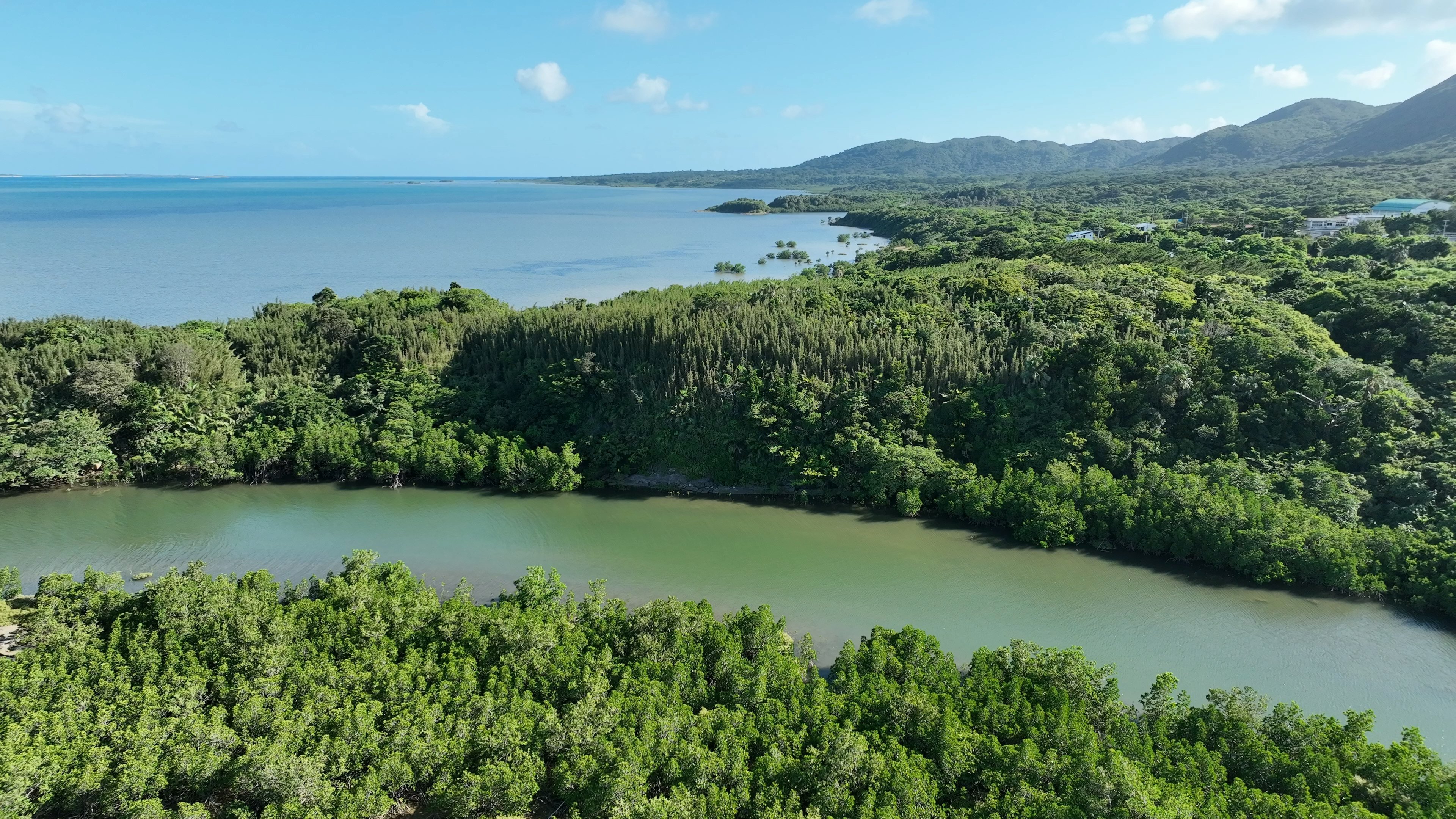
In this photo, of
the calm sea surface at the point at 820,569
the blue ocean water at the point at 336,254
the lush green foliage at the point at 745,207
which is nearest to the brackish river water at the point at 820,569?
the calm sea surface at the point at 820,569

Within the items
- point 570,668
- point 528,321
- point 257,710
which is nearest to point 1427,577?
point 570,668

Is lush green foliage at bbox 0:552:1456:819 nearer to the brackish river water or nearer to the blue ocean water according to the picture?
the brackish river water

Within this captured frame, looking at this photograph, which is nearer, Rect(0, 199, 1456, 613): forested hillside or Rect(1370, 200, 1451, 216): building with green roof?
Rect(0, 199, 1456, 613): forested hillside

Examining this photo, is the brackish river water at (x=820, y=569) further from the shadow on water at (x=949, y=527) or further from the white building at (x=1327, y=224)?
the white building at (x=1327, y=224)

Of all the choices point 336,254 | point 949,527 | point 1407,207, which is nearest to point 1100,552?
point 949,527

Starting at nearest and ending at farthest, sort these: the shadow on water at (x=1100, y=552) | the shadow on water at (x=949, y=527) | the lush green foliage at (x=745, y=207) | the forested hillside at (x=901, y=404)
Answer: the shadow on water at (x=1100, y=552) < the shadow on water at (x=949, y=527) < the forested hillside at (x=901, y=404) < the lush green foliage at (x=745, y=207)

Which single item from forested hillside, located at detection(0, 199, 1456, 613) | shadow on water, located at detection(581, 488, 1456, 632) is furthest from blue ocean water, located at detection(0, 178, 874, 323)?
shadow on water, located at detection(581, 488, 1456, 632)
